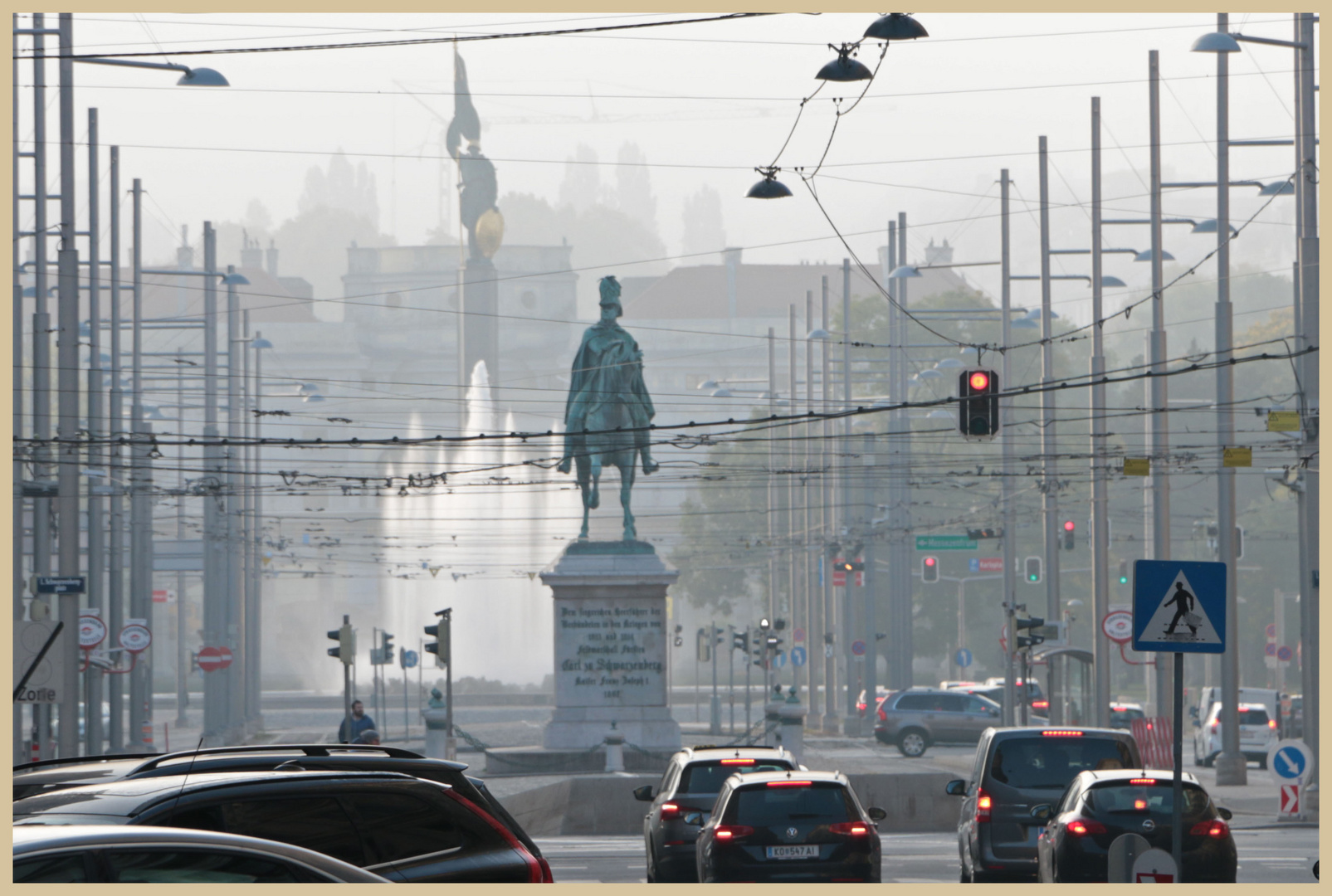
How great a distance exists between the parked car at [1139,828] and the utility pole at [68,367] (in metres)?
16.7

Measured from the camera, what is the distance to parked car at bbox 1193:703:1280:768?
170 feet

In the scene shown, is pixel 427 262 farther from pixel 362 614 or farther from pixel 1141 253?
pixel 1141 253

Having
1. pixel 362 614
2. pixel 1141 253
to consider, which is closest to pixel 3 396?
pixel 1141 253

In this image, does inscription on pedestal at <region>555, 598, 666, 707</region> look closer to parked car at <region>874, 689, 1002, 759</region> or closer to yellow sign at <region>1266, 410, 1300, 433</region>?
yellow sign at <region>1266, 410, 1300, 433</region>

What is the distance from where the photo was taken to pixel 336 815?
30.6 ft

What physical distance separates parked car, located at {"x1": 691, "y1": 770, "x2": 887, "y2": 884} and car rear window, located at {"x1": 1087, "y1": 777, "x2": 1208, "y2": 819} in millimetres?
1996

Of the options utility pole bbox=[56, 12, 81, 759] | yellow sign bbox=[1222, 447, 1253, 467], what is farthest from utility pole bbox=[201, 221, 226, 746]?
yellow sign bbox=[1222, 447, 1253, 467]

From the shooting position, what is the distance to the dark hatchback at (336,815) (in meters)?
8.88

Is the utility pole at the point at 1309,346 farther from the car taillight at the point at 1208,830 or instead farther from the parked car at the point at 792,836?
the parked car at the point at 792,836

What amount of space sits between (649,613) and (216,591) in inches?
872

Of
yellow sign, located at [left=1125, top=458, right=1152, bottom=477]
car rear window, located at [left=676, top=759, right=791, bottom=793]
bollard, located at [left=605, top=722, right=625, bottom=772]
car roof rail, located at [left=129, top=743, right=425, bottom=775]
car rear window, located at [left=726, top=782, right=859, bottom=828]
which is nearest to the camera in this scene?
car roof rail, located at [left=129, top=743, right=425, bottom=775]

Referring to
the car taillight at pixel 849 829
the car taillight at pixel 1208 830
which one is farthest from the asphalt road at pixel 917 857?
the car taillight at pixel 1208 830

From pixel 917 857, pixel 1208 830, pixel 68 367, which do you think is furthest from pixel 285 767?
pixel 68 367

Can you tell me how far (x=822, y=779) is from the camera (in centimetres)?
1745
